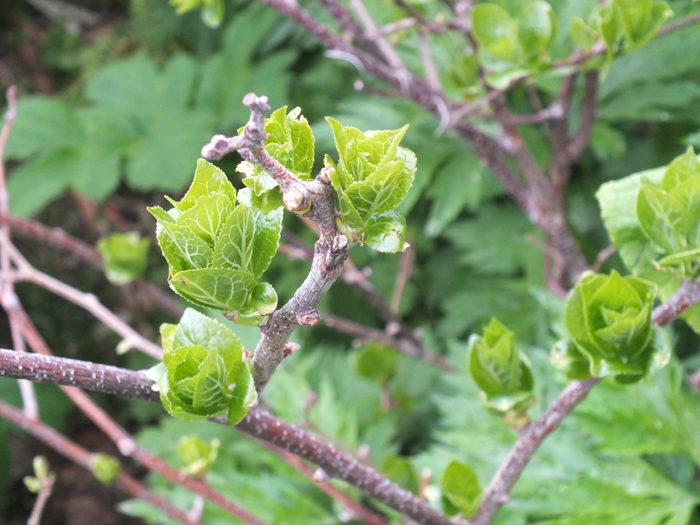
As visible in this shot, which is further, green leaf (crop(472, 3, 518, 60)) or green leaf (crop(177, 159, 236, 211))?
green leaf (crop(472, 3, 518, 60))

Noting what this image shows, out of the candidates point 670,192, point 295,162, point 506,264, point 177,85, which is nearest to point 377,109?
point 506,264

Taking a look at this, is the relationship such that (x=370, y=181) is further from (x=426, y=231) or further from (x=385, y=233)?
(x=426, y=231)

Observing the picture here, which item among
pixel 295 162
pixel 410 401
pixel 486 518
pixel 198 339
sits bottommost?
pixel 410 401

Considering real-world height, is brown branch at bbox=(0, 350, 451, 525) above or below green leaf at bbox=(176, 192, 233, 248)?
below

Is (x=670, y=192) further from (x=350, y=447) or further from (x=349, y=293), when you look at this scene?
(x=349, y=293)

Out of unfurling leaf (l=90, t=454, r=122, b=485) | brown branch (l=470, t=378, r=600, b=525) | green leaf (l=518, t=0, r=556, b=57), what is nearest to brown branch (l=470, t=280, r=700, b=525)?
brown branch (l=470, t=378, r=600, b=525)

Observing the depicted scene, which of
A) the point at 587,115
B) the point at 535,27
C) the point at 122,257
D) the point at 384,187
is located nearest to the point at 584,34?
the point at 535,27

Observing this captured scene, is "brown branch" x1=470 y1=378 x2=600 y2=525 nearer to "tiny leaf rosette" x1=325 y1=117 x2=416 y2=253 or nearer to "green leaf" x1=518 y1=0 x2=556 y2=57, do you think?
"tiny leaf rosette" x1=325 y1=117 x2=416 y2=253

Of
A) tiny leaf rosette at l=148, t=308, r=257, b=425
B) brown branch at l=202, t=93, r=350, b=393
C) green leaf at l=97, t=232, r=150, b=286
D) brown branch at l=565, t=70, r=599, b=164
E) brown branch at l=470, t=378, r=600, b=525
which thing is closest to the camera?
brown branch at l=202, t=93, r=350, b=393
